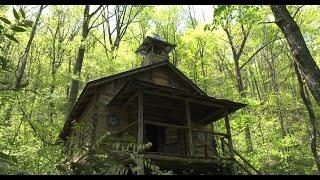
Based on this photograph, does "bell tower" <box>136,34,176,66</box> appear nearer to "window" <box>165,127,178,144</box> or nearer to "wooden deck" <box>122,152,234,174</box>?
"window" <box>165,127,178,144</box>

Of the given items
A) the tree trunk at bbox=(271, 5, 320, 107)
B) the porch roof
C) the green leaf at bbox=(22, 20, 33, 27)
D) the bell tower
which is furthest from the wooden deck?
the green leaf at bbox=(22, 20, 33, 27)

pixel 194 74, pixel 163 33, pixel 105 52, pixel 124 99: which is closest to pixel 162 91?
pixel 124 99

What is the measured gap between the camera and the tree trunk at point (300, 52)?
8.39 meters

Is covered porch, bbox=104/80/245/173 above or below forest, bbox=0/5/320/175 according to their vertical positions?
below

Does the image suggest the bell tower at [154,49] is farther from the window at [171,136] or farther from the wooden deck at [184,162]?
the wooden deck at [184,162]

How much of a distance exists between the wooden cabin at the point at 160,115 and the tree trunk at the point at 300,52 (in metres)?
5.50

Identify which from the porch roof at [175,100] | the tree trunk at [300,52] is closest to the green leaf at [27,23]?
the tree trunk at [300,52]

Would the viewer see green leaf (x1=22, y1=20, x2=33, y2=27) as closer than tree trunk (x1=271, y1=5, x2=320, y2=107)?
Yes

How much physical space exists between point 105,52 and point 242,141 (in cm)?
1727

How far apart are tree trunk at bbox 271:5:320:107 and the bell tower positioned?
12.0 metres

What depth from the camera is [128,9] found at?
3584 centimetres

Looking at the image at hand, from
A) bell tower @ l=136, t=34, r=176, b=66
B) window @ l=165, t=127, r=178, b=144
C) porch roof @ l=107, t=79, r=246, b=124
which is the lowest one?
window @ l=165, t=127, r=178, b=144

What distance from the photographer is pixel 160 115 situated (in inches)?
680

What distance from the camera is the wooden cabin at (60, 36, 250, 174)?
44.4ft
